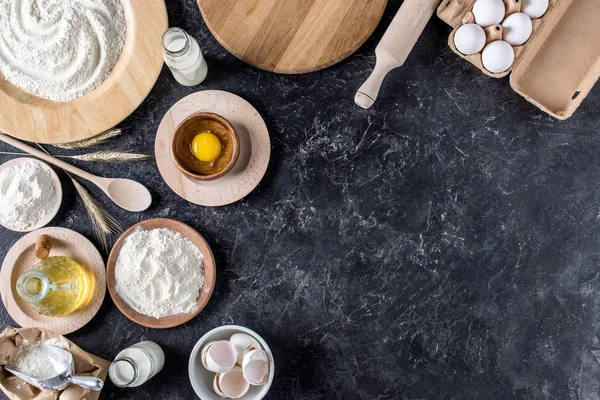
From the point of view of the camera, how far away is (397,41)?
4.95 feet

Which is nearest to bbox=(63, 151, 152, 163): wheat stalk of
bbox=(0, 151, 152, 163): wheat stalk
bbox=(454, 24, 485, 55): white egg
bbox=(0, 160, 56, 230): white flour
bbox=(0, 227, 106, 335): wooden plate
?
bbox=(0, 151, 152, 163): wheat stalk

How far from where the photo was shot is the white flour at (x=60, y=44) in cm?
155

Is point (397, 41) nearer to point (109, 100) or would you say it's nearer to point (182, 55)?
point (182, 55)

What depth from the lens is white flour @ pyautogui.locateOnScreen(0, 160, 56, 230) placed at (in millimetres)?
1580

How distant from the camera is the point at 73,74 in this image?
155cm

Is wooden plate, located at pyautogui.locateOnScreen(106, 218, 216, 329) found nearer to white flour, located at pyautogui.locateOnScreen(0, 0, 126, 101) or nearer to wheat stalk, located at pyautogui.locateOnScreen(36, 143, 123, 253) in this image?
wheat stalk, located at pyautogui.locateOnScreen(36, 143, 123, 253)

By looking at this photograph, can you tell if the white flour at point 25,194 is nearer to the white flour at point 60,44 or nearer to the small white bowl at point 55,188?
the small white bowl at point 55,188

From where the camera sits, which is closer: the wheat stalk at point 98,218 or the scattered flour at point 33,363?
the scattered flour at point 33,363

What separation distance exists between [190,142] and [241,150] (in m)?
0.14

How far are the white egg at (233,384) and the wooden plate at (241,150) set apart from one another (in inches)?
18.2

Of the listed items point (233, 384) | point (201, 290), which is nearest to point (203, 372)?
point (233, 384)

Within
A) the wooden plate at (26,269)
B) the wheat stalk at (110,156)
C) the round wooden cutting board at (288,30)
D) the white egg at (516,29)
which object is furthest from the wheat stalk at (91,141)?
the white egg at (516,29)

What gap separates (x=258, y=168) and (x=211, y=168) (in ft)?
0.43

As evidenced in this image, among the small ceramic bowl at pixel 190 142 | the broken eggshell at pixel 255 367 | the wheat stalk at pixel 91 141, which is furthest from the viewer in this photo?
the wheat stalk at pixel 91 141
